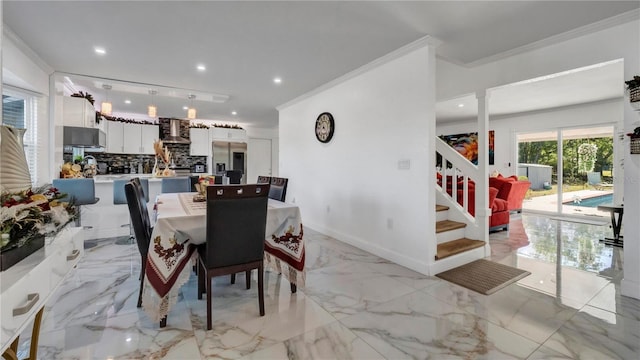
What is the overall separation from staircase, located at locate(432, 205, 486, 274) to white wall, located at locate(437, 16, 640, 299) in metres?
1.25

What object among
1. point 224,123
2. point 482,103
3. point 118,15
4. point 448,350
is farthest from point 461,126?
point 118,15

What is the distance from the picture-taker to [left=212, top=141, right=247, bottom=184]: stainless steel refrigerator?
26.4 ft

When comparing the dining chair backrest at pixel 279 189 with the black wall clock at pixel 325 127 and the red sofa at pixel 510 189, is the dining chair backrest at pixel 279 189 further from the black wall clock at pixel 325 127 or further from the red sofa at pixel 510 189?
the red sofa at pixel 510 189

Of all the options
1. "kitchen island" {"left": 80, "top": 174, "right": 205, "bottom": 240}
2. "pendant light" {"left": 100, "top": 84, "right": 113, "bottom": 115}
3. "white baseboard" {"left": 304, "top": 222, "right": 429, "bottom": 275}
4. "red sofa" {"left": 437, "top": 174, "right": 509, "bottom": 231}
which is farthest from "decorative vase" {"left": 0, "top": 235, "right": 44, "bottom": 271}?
"red sofa" {"left": 437, "top": 174, "right": 509, "bottom": 231}

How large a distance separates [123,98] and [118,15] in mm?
3538

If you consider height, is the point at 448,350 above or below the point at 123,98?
below

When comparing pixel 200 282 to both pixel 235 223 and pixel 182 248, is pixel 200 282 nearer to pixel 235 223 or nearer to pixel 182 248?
pixel 182 248

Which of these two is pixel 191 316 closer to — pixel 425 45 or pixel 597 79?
pixel 425 45

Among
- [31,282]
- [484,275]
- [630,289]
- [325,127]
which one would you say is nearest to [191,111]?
[325,127]

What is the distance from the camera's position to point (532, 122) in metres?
6.80

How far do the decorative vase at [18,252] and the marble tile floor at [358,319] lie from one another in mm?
926

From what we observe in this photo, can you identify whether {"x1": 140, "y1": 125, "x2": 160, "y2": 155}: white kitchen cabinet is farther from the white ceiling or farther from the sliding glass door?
the sliding glass door

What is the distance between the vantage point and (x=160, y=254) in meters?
2.04

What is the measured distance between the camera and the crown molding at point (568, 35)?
8.15 ft
